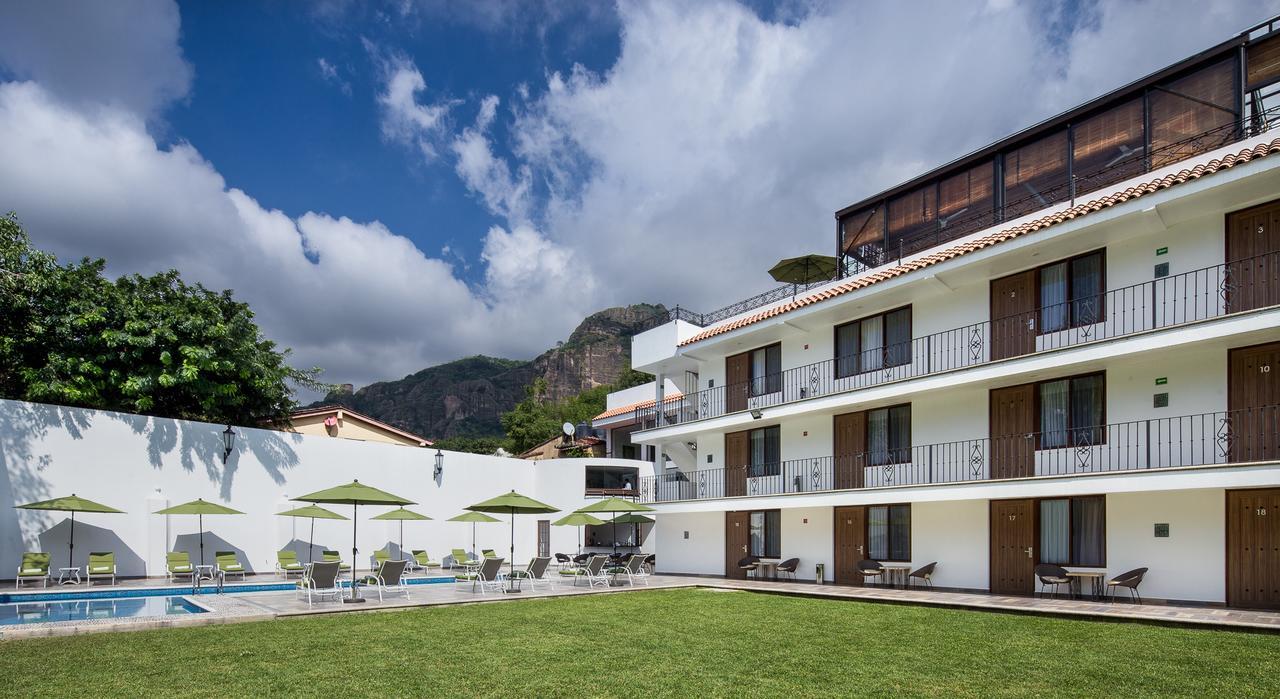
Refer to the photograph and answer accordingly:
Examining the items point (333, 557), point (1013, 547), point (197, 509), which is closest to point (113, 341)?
point (197, 509)

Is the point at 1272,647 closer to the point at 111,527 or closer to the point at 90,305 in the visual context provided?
the point at 111,527

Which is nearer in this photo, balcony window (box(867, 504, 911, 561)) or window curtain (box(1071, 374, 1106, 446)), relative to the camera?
window curtain (box(1071, 374, 1106, 446))

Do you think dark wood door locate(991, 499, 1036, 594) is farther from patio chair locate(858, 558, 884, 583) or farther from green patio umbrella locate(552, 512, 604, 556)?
green patio umbrella locate(552, 512, 604, 556)

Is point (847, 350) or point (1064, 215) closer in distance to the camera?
point (1064, 215)

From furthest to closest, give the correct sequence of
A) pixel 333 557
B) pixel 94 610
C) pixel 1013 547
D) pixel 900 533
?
pixel 333 557 → pixel 900 533 → pixel 1013 547 → pixel 94 610

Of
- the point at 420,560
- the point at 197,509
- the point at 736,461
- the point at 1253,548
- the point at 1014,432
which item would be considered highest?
the point at 1014,432

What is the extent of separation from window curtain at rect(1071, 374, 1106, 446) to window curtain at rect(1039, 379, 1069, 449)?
177mm

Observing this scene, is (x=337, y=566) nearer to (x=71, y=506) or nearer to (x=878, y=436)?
(x=71, y=506)

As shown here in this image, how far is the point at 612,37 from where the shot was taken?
25516mm

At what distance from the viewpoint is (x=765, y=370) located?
23047 millimetres

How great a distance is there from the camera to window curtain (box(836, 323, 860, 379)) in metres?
20.3

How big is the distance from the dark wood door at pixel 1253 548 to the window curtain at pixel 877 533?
7.09 m

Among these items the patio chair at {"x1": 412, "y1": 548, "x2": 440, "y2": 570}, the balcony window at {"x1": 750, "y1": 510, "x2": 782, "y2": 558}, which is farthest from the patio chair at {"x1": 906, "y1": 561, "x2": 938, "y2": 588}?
the patio chair at {"x1": 412, "y1": 548, "x2": 440, "y2": 570}

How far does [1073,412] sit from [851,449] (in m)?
5.67
